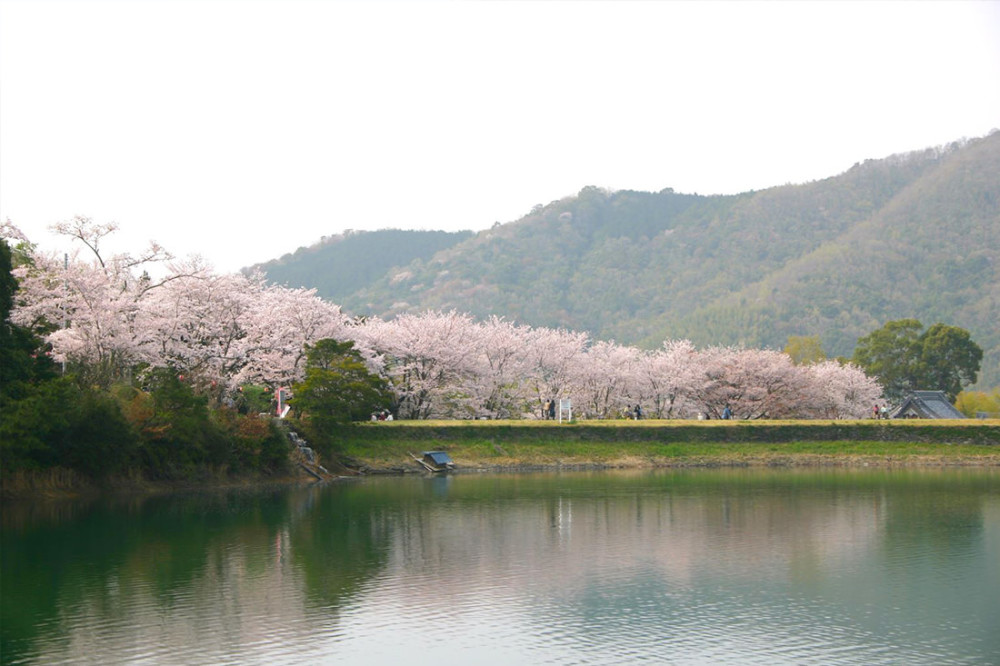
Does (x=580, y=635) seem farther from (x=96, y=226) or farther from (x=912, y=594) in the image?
(x=96, y=226)

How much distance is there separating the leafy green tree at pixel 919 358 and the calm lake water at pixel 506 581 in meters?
60.3

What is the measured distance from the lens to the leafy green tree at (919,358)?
288 ft

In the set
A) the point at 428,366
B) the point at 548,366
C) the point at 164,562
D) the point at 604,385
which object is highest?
the point at 548,366

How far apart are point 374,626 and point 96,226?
3174 centimetres

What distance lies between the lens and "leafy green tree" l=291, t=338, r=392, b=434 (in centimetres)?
4431

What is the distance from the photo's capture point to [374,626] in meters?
15.6

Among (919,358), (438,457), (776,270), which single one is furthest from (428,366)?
(776,270)

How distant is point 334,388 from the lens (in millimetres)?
45062

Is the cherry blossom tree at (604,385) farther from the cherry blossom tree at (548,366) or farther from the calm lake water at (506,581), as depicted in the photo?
the calm lake water at (506,581)

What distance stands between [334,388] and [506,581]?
2724 centimetres

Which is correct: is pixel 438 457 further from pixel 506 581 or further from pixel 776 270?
pixel 776 270

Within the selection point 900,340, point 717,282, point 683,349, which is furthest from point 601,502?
point 717,282

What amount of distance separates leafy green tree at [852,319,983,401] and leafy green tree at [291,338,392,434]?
187ft

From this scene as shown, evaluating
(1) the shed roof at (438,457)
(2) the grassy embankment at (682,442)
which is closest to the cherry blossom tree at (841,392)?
(2) the grassy embankment at (682,442)
